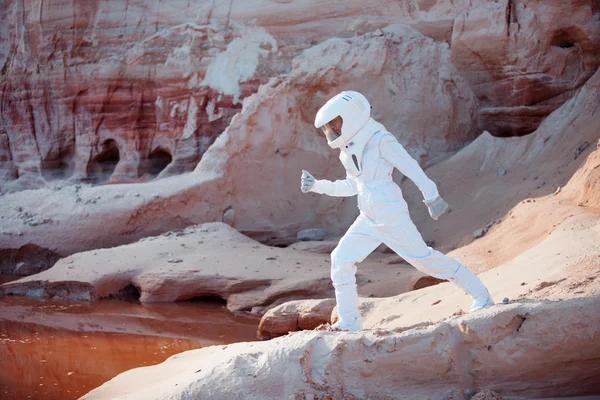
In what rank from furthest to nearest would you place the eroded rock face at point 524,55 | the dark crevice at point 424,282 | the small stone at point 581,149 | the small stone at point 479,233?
the eroded rock face at point 524,55 < the small stone at point 581,149 < the small stone at point 479,233 < the dark crevice at point 424,282

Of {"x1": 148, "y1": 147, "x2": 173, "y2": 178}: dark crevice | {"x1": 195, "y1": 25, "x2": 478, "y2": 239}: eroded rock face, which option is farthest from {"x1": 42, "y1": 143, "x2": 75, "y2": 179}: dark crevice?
{"x1": 195, "y1": 25, "x2": 478, "y2": 239}: eroded rock face

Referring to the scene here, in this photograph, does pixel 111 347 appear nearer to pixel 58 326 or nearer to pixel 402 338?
pixel 58 326

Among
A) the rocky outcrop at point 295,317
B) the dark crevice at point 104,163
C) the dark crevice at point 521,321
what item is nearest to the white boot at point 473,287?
the dark crevice at point 521,321

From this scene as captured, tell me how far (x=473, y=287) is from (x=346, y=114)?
46.5 inches

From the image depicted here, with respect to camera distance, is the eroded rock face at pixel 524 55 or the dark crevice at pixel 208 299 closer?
the dark crevice at pixel 208 299

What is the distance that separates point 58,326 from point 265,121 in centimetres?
453

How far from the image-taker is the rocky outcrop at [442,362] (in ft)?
11.0

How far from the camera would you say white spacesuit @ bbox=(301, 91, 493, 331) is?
161 inches

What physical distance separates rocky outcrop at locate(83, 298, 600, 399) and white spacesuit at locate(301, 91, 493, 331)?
0.60 metres

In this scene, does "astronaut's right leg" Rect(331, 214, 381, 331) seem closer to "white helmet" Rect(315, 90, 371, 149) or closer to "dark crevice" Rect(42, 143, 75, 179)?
"white helmet" Rect(315, 90, 371, 149)

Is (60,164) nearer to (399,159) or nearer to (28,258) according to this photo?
(28,258)

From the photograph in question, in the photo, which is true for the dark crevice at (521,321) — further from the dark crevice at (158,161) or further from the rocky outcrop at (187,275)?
the dark crevice at (158,161)

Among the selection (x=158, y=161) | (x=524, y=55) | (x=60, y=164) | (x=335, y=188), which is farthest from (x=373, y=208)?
(x=60, y=164)

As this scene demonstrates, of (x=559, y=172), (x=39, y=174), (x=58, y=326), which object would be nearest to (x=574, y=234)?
(x=559, y=172)
